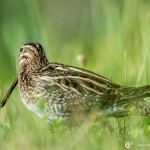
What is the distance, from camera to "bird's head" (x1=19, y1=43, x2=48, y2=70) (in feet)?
28.7

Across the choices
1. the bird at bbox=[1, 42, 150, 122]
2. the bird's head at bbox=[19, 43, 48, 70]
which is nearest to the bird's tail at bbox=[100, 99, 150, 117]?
the bird at bbox=[1, 42, 150, 122]

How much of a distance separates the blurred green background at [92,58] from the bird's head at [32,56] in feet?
0.95

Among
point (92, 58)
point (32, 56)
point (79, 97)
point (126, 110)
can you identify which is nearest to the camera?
point (126, 110)

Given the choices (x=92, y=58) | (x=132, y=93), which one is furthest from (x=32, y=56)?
(x=92, y=58)

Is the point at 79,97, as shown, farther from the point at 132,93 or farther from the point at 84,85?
the point at 132,93

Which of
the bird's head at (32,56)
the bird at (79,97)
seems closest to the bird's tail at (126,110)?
the bird at (79,97)

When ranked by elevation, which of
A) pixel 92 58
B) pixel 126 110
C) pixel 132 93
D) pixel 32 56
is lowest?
pixel 92 58

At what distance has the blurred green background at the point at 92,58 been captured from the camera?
22.6ft

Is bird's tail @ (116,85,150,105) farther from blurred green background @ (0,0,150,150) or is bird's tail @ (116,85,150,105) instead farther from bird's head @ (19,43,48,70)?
bird's head @ (19,43,48,70)

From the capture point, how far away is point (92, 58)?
1175cm

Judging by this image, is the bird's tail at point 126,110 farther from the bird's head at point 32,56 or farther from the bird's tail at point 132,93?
the bird's head at point 32,56

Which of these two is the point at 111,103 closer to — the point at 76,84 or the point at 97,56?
the point at 76,84

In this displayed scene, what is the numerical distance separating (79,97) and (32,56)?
39.5 inches

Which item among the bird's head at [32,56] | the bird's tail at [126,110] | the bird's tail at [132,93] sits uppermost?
the bird's head at [32,56]
